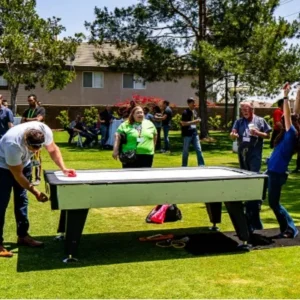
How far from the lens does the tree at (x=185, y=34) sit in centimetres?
2039

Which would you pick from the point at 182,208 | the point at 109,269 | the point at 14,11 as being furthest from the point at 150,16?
the point at 109,269

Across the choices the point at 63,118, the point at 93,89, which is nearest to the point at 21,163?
the point at 63,118

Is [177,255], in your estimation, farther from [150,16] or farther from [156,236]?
[150,16]

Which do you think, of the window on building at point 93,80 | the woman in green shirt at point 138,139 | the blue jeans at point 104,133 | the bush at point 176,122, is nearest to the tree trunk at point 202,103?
the blue jeans at point 104,133

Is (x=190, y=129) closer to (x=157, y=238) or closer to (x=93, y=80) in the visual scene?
(x=157, y=238)

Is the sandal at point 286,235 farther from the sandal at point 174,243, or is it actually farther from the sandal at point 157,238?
the sandal at point 157,238

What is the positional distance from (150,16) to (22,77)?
7.35m

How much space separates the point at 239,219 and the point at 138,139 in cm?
215

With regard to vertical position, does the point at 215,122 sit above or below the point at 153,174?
below

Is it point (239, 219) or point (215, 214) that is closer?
point (239, 219)

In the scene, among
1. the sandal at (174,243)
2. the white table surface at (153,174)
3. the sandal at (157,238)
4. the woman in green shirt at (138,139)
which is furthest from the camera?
the woman in green shirt at (138,139)

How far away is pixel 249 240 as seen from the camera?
20.7 ft

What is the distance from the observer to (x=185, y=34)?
22250 mm

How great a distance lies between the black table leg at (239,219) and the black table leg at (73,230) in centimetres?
176
